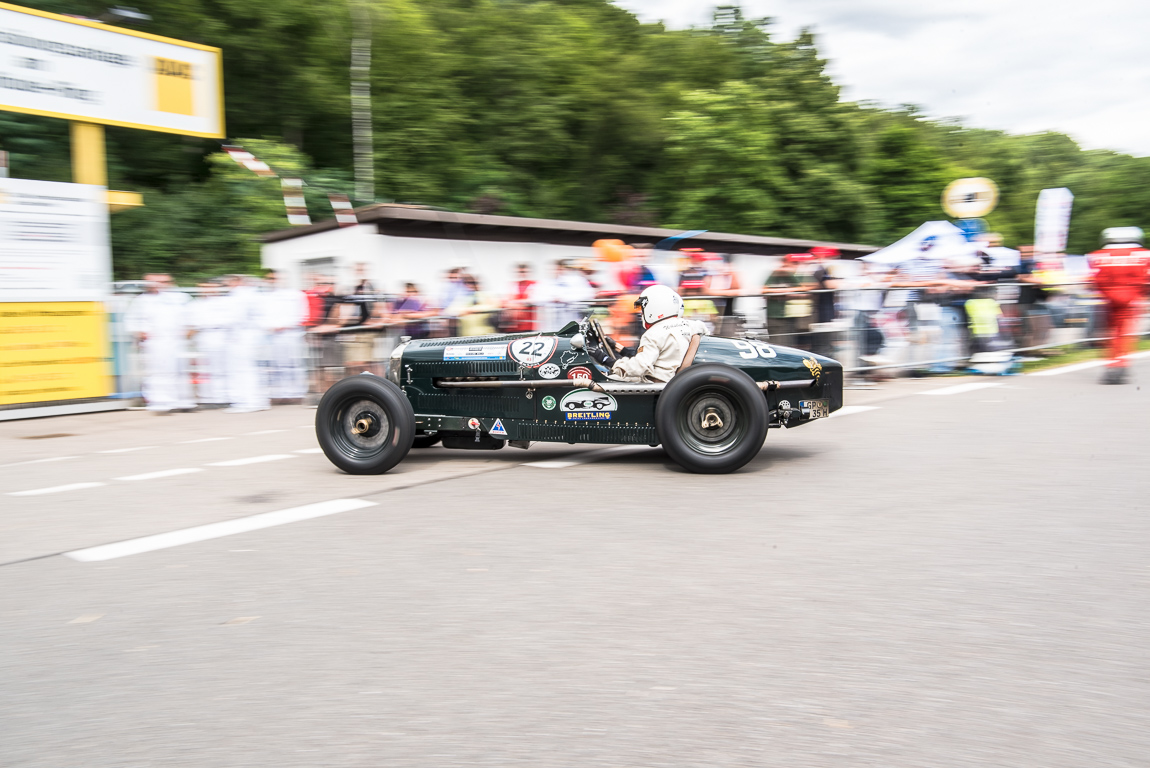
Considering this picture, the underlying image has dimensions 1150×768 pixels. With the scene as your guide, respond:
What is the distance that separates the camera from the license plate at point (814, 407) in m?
7.30

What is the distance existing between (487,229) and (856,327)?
29.5 feet

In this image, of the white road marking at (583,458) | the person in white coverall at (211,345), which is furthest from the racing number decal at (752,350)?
the person in white coverall at (211,345)

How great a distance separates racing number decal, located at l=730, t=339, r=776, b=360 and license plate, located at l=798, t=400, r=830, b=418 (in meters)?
0.46

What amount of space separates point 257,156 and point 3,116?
5.87 metres

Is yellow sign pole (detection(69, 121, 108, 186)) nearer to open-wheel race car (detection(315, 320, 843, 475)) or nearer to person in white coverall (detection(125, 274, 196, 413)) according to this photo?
person in white coverall (detection(125, 274, 196, 413))

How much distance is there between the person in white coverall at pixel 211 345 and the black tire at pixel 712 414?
8.47 meters

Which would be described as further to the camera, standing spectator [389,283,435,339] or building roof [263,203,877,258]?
building roof [263,203,877,258]

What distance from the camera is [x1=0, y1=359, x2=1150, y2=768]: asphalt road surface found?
2.85 m

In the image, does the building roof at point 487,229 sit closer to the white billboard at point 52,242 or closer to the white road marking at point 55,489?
the white billboard at point 52,242

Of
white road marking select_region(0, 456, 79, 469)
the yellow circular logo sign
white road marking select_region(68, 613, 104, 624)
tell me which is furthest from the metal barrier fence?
white road marking select_region(68, 613, 104, 624)

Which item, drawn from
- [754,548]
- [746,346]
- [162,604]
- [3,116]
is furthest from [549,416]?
[3,116]

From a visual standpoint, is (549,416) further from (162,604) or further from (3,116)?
(3,116)

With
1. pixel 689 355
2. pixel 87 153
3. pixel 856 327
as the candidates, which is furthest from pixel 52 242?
pixel 856 327

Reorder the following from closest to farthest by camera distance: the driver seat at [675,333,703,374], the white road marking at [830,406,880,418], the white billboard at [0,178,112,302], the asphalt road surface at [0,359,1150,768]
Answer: the asphalt road surface at [0,359,1150,768] → the driver seat at [675,333,703,374] → the white road marking at [830,406,880,418] → the white billboard at [0,178,112,302]
